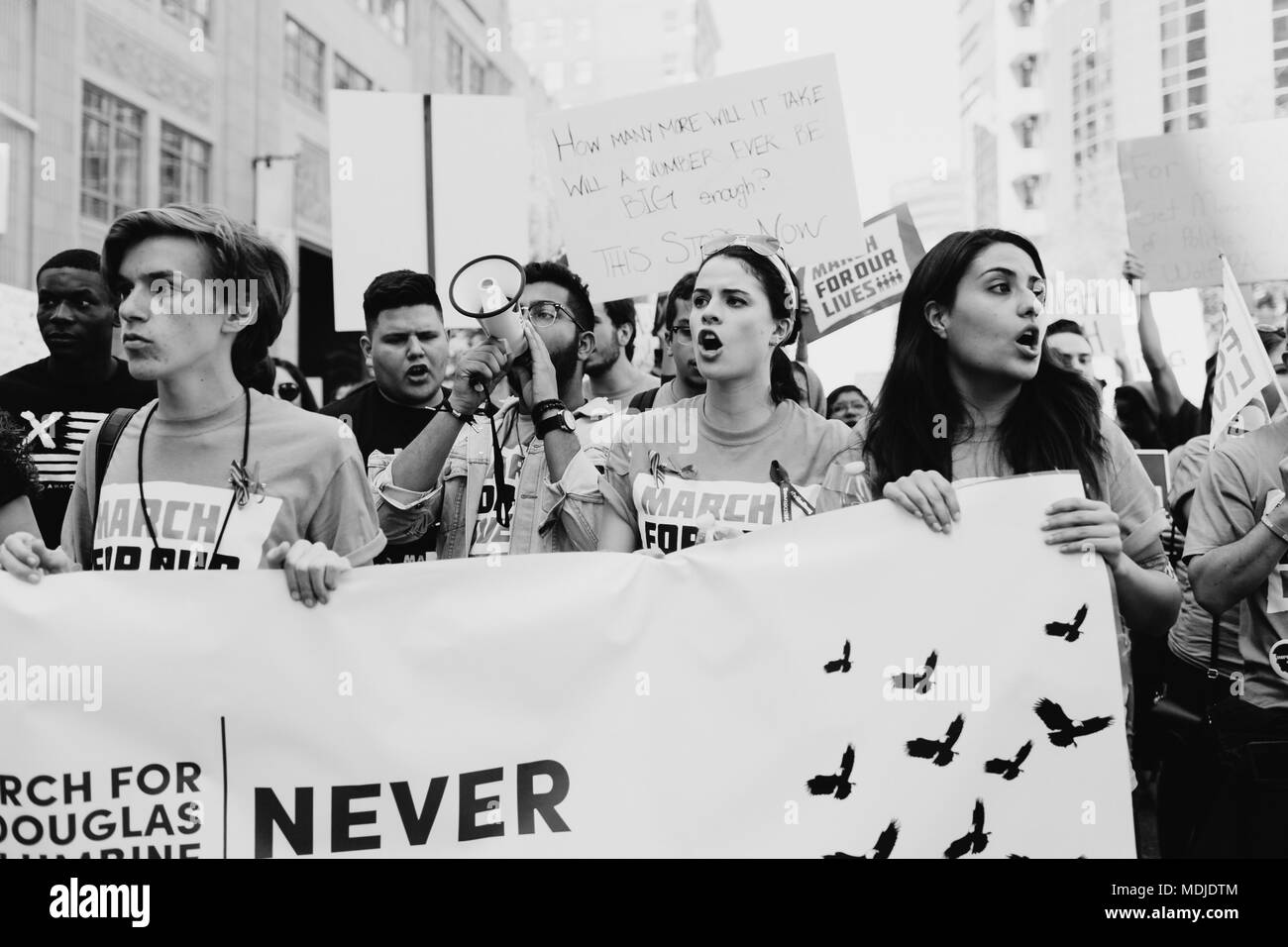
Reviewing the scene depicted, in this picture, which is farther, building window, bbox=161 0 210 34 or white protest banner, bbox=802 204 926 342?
building window, bbox=161 0 210 34

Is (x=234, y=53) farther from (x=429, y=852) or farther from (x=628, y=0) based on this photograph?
(x=628, y=0)

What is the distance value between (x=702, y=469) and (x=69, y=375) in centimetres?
205

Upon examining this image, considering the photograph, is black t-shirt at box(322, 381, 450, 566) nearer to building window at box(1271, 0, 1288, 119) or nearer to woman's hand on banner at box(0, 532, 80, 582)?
woman's hand on banner at box(0, 532, 80, 582)

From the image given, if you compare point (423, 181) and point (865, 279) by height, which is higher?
point (423, 181)

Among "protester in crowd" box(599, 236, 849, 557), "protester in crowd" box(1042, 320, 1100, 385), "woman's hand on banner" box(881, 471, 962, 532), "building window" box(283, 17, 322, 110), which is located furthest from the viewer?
"building window" box(283, 17, 322, 110)

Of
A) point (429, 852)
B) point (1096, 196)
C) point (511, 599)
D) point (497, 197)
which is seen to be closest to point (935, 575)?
point (511, 599)

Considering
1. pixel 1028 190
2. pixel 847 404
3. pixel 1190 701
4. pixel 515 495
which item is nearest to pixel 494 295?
pixel 515 495

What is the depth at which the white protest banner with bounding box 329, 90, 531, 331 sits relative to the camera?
432 centimetres

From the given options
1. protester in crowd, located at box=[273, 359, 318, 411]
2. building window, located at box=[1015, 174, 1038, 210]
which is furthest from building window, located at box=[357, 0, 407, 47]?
building window, located at box=[1015, 174, 1038, 210]

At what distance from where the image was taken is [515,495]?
3627mm

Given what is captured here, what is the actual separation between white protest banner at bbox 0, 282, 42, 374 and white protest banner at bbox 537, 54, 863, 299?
211cm

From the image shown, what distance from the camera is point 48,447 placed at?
3.79m

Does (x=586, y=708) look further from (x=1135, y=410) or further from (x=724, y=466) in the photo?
(x=1135, y=410)

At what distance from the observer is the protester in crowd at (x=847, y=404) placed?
709 cm
